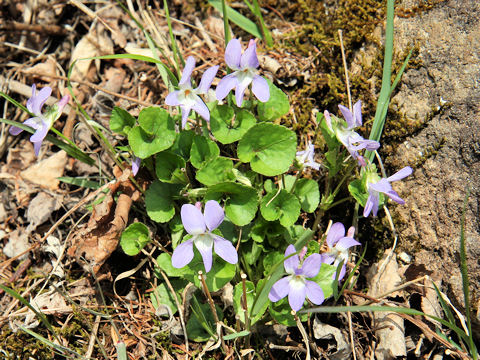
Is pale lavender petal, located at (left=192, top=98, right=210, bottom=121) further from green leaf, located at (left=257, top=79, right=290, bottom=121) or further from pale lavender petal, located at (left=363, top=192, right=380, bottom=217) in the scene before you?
pale lavender petal, located at (left=363, top=192, right=380, bottom=217)

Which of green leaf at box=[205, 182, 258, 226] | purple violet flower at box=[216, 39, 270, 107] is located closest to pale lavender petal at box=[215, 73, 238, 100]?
purple violet flower at box=[216, 39, 270, 107]

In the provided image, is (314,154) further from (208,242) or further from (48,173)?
(48,173)

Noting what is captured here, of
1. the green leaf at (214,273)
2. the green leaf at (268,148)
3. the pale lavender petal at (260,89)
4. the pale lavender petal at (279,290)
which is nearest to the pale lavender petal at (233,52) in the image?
the pale lavender petal at (260,89)

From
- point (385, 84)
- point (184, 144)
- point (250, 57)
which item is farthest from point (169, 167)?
point (385, 84)

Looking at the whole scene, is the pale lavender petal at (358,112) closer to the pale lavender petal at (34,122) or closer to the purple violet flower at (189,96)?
the purple violet flower at (189,96)

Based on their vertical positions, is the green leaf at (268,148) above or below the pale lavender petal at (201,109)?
below

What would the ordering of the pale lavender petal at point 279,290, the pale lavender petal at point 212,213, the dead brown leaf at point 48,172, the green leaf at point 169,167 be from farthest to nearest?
the dead brown leaf at point 48,172 < the green leaf at point 169,167 < the pale lavender petal at point 279,290 < the pale lavender petal at point 212,213

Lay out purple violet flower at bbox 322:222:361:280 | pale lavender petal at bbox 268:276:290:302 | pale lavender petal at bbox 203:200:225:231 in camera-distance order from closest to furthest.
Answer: pale lavender petal at bbox 203:200:225:231, pale lavender petal at bbox 268:276:290:302, purple violet flower at bbox 322:222:361:280
